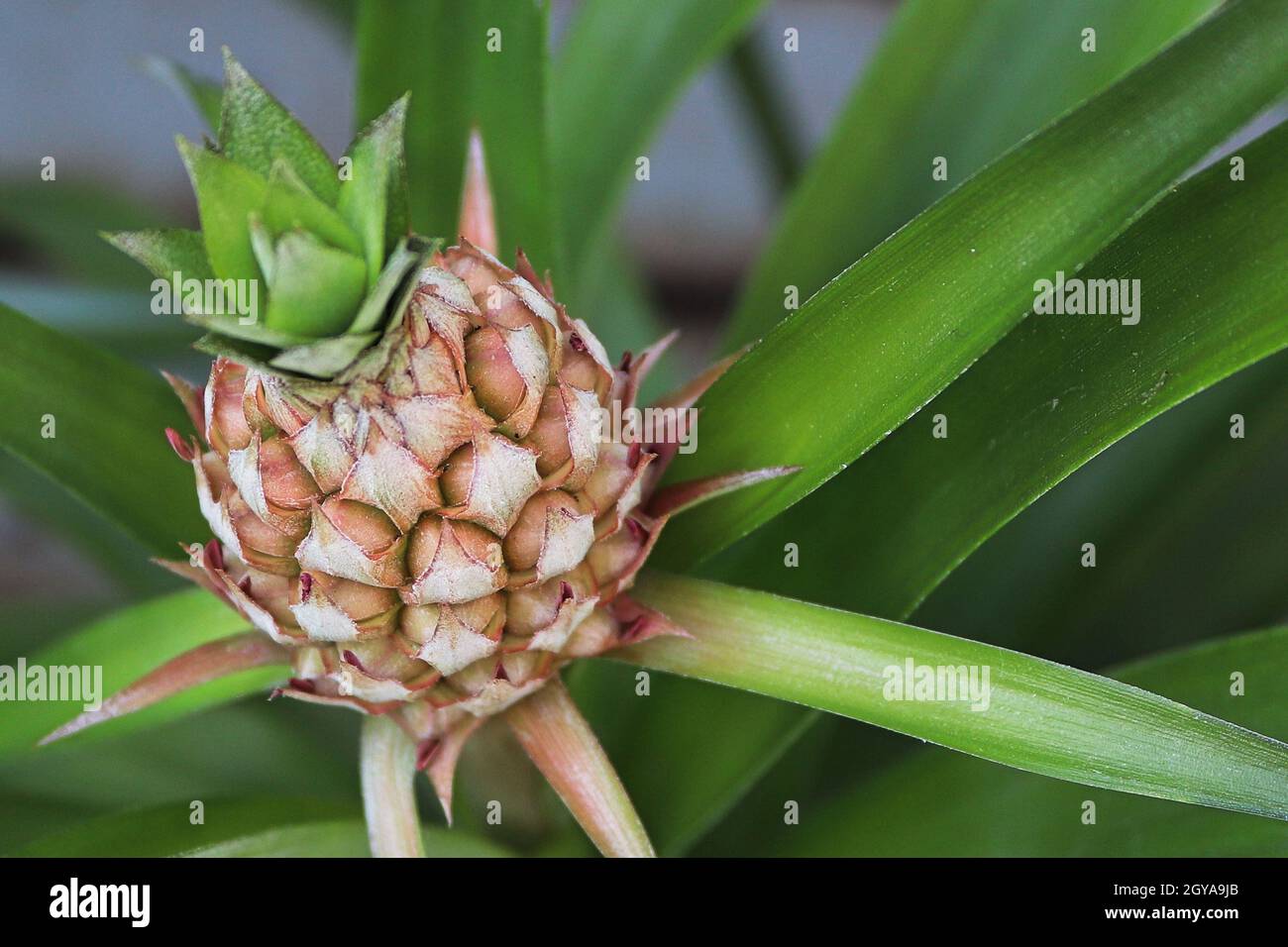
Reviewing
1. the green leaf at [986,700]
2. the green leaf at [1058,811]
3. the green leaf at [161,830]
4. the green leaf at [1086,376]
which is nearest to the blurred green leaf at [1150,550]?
the green leaf at [1058,811]

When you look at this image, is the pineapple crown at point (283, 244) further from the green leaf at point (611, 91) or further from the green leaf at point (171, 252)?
the green leaf at point (611, 91)

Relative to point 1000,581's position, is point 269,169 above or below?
above

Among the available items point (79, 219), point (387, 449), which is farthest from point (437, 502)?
point (79, 219)

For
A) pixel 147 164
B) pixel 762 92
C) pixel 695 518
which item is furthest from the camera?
→ pixel 147 164

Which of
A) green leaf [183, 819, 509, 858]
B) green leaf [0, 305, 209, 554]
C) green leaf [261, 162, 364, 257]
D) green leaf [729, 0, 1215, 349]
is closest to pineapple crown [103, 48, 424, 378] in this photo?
green leaf [261, 162, 364, 257]

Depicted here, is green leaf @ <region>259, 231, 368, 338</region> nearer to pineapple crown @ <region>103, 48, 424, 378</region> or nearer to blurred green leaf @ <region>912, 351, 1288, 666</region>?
pineapple crown @ <region>103, 48, 424, 378</region>
